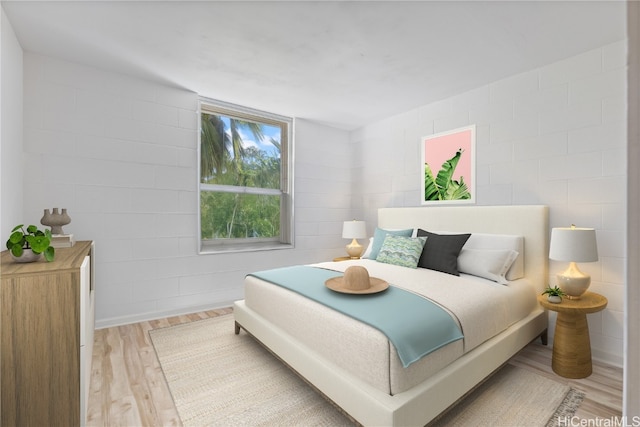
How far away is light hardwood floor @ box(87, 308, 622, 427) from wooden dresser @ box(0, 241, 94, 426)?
0.28m

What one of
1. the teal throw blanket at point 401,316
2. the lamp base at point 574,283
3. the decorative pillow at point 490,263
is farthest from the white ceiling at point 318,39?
the teal throw blanket at point 401,316

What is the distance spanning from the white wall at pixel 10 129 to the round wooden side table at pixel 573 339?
397 cm

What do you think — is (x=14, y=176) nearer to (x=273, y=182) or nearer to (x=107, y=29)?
(x=107, y=29)

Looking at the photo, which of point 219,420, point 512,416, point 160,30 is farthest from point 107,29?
point 512,416

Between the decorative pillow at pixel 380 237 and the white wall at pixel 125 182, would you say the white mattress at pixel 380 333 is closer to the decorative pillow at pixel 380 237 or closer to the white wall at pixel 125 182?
the decorative pillow at pixel 380 237

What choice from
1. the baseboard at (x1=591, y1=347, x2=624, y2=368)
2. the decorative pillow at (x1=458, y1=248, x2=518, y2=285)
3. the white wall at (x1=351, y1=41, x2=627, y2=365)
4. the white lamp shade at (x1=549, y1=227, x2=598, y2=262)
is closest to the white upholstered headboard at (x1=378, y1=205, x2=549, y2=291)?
the white wall at (x1=351, y1=41, x2=627, y2=365)

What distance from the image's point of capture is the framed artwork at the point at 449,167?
11.0ft

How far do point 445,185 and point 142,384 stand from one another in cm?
339

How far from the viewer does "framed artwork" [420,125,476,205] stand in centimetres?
335

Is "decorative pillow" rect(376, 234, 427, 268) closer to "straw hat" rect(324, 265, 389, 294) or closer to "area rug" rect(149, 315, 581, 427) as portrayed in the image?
"straw hat" rect(324, 265, 389, 294)

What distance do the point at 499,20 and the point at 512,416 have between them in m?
2.55

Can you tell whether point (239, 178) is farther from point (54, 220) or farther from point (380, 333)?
point (380, 333)

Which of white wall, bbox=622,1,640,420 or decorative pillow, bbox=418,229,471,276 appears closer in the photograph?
white wall, bbox=622,1,640,420

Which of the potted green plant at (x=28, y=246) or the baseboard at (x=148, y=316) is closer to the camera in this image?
the potted green plant at (x=28, y=246)
